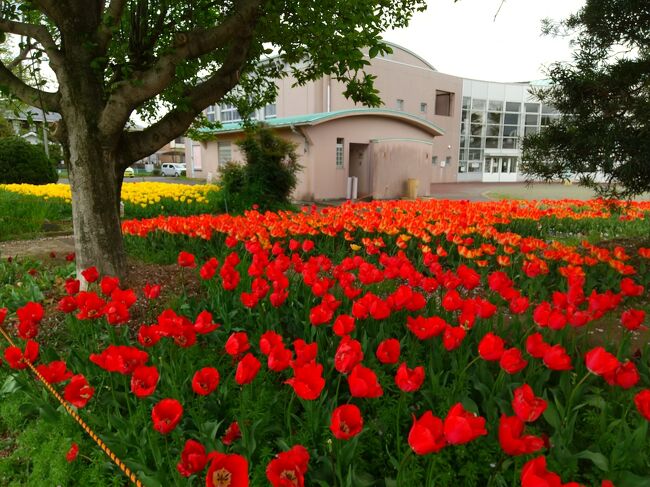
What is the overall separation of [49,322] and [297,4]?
352 cm

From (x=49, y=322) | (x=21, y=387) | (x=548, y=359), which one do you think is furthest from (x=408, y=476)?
(x=49, y=322)

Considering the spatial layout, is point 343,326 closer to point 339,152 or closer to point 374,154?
point 339,152

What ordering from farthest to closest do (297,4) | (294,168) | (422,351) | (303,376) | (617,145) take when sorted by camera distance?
(294,168) → (617,145) → (297,4) → (422,351) → (303,376)

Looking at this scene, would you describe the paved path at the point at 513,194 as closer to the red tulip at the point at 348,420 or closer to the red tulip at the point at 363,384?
the red tulip at the point at 363,384

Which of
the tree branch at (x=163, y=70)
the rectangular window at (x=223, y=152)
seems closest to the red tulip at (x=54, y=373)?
the tree branch at (x=163, y=70)

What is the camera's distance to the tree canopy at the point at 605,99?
475 centimetres

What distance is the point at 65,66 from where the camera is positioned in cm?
389

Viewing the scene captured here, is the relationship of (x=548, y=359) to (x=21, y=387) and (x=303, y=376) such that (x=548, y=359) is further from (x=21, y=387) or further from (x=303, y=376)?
(x=21, y=387)

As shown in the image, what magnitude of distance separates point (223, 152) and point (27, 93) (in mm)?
19309

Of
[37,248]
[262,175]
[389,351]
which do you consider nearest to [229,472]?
[389,351]

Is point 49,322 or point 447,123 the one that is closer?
point 49,322

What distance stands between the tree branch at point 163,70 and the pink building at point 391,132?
3469mm

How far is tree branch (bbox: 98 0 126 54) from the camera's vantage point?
3.54 m

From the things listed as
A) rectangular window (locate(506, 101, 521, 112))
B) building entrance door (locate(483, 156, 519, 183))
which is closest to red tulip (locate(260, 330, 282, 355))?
building entrance door (locate(483, 156, 519, 183))
